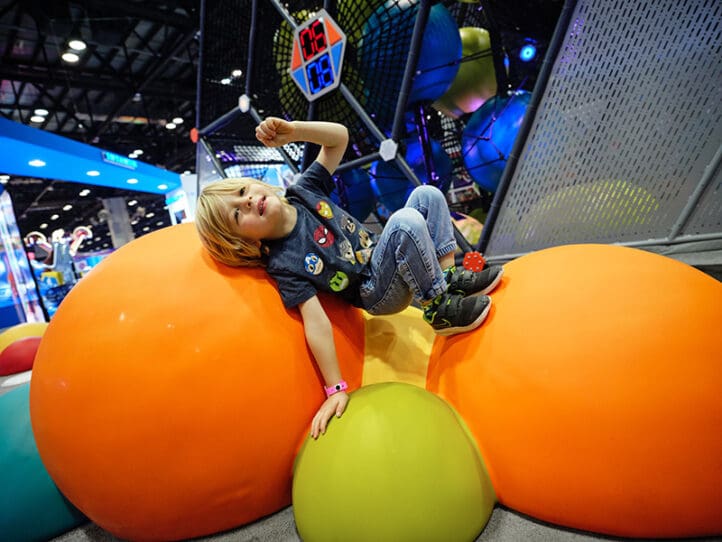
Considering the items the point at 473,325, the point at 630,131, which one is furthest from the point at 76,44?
the point at 473,325

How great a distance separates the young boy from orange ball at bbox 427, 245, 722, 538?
0.75 feet

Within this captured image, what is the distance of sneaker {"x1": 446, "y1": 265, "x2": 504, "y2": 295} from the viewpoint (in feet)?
4.51

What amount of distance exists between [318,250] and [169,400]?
2.18ft

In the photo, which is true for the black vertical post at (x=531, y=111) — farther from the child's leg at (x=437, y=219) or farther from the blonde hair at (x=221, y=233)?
the blonde hair at (x=221, y=233)

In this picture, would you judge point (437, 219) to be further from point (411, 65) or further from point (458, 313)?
point (411, 65)

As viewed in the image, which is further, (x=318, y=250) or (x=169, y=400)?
(x=318, y=250)

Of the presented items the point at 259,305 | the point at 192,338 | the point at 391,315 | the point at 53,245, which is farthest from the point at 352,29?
the point at 53,245

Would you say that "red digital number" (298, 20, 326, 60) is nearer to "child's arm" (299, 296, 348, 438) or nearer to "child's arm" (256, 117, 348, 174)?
"child's arm" (256, 117, 348, 174)

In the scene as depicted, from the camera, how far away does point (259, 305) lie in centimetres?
123

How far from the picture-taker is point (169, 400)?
1.05 m

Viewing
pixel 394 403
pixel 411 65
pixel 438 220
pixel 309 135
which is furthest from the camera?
pixel 411 65

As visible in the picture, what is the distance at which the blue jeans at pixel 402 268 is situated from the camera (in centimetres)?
139

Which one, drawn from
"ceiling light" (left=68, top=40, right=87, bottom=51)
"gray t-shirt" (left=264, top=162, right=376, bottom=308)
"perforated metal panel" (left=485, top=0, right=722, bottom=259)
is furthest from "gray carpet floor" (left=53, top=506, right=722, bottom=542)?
"ceiling light" (left=68, top=40, right=87, bottom=51)

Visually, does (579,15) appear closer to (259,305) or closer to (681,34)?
(681,34)
